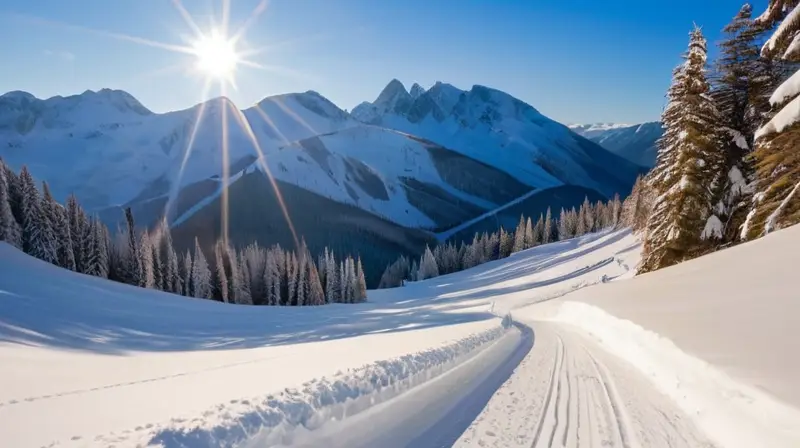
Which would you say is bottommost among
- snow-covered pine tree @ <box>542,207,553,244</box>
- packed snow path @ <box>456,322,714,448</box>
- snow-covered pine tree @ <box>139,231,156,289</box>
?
packed snow path @ <box>456,322,714,448</box>

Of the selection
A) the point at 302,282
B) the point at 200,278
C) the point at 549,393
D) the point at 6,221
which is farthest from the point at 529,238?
the point at 549,393

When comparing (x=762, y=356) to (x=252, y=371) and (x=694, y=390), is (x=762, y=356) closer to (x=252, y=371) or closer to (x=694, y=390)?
(x=694, y=390)

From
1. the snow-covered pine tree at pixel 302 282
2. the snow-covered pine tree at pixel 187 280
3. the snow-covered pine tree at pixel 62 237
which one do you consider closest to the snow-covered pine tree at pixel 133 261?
the snow-covered pine tree at pixel 187 280

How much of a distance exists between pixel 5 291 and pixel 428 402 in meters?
27.7

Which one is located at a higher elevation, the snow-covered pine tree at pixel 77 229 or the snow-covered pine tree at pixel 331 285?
the snow-covered pine tree at pixel 77 229

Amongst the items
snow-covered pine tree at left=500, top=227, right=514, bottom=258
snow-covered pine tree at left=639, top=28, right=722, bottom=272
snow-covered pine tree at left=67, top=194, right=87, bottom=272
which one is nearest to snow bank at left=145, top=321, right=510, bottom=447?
snow-covered pine tree at left=639, top=28, right=722, bottom=272

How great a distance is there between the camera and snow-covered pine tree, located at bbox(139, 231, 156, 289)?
156ft

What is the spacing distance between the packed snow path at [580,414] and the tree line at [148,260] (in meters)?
44.6

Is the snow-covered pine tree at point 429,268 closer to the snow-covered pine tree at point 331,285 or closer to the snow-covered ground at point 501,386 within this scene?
the snow-covered pine tree at point 331,285

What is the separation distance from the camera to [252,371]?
9945 millimetres

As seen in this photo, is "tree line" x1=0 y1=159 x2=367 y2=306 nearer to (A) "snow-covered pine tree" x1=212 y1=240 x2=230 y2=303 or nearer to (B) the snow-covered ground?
(A) "snow-covered pine tree" x1=212 y1=240 x2=230 y2=303

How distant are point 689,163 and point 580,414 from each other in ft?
62.9

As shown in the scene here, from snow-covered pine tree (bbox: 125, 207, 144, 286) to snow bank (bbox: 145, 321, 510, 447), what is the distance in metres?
48.9

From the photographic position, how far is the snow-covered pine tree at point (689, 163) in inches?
807
